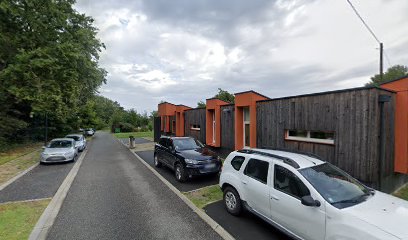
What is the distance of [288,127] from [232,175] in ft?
14.2

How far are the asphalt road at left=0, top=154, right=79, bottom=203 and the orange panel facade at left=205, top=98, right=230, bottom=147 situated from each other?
8.03 meters

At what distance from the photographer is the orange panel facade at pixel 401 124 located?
23.6 feet

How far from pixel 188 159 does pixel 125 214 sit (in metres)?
3.20

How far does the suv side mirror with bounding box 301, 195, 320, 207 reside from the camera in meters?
3.54

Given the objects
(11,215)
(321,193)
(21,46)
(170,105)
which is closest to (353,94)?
(321,193)

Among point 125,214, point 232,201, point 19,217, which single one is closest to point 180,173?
point 125,214

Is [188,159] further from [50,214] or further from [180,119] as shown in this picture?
[180,119]

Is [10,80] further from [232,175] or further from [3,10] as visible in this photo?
[232,175]

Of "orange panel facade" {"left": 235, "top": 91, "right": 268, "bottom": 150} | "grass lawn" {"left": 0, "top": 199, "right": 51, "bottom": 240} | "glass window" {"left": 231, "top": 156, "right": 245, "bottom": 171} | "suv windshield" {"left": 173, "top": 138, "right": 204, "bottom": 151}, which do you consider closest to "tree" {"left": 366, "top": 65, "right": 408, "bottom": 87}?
"orange panel facade" {"left": 235, "top": 91, "right": 268, "bottom": 150}

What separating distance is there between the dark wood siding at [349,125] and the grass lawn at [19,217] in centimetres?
824

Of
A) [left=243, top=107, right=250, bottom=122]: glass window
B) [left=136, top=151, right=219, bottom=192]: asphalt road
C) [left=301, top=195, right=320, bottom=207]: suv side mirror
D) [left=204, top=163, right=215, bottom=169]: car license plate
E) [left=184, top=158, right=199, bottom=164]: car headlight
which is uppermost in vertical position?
[left=243, top=107, right=250, bottom=122]: glass window

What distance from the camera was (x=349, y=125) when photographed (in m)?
6.82

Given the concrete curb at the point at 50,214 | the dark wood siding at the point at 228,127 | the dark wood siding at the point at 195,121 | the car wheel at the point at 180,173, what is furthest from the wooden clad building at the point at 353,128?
the concrete curb at the point at 50,214

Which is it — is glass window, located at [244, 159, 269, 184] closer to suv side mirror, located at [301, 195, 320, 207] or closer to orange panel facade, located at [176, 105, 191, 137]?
suv side mirror, located at [301, 195, 320, 207]
